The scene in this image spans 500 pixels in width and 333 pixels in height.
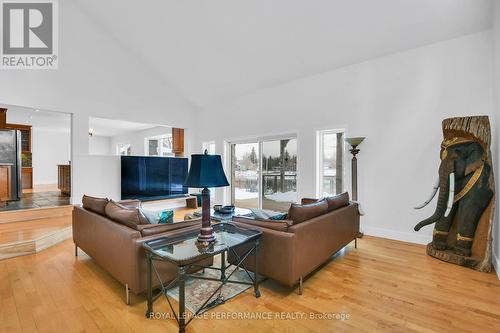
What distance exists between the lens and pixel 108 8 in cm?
483

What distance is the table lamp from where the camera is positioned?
200 cm

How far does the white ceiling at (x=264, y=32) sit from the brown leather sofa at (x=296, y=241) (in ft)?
8.75

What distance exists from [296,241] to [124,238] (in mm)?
1519

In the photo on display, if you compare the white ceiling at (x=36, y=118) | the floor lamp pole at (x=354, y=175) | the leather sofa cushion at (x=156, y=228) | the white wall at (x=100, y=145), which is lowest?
the leather sofa cushion at (x=156, y=228)

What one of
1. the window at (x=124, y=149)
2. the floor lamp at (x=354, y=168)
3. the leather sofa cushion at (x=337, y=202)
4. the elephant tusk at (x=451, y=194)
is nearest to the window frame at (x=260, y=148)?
the floor lamp at (x=354, y=168)

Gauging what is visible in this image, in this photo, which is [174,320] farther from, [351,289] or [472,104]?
[472,104]

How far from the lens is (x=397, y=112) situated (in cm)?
375

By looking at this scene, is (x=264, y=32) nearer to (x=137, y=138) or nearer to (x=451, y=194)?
(x=451, y=194)

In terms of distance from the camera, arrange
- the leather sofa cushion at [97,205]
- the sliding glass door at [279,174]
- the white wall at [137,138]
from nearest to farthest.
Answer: the leather sofa cushion at [97,205]
the sliding glass door at [279,174]
the white wall at [137,138]

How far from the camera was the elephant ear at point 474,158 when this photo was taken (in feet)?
9.27

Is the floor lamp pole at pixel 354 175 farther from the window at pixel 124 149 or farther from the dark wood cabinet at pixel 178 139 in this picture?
the window at pixel 124 149

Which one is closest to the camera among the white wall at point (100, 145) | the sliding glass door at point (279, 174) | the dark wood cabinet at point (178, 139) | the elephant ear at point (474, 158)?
the elephant ear at point (474, 158)

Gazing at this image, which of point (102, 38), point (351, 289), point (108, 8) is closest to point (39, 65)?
point (102, 38)

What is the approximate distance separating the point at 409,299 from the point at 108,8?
6.80 metres
